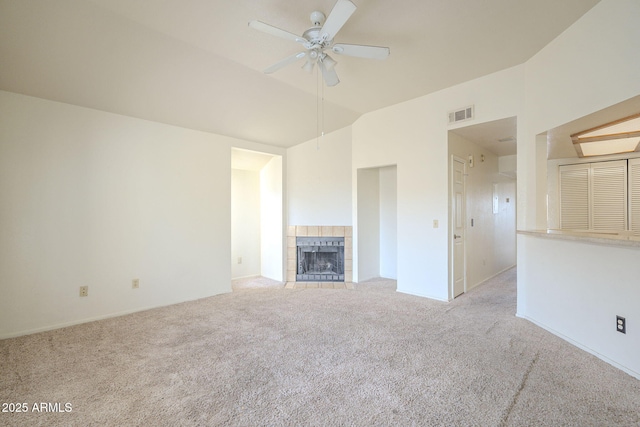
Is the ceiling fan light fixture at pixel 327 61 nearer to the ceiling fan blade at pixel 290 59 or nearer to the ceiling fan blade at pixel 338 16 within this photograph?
the ceiling fan blade at pixel 290 59

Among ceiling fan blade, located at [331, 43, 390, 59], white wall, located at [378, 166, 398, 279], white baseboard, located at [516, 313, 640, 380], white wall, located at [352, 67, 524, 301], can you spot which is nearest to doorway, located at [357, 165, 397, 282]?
white wall, located at [378, 166, 398, 279]

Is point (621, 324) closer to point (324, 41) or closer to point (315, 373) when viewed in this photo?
point (315, 373)

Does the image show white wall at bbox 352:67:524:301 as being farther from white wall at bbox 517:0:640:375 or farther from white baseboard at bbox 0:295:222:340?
white baseboard at bbox 0:295:222:340

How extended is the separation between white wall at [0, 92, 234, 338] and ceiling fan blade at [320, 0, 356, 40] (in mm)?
2804

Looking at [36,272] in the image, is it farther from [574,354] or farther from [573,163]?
[573,163]

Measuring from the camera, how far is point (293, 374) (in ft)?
6.76

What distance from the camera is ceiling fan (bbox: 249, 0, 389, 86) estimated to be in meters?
1.89

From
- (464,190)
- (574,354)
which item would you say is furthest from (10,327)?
(464,190)

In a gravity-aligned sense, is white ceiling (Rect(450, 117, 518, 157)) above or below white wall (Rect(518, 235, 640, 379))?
above

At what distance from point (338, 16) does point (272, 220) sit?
3926 millimetres

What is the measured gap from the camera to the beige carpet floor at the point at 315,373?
64.6 inches

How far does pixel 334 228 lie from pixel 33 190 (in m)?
3.94

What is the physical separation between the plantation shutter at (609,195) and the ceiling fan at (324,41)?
180 inches

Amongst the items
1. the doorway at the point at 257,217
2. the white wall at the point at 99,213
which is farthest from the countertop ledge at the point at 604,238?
the white wall at the point at 99,213
